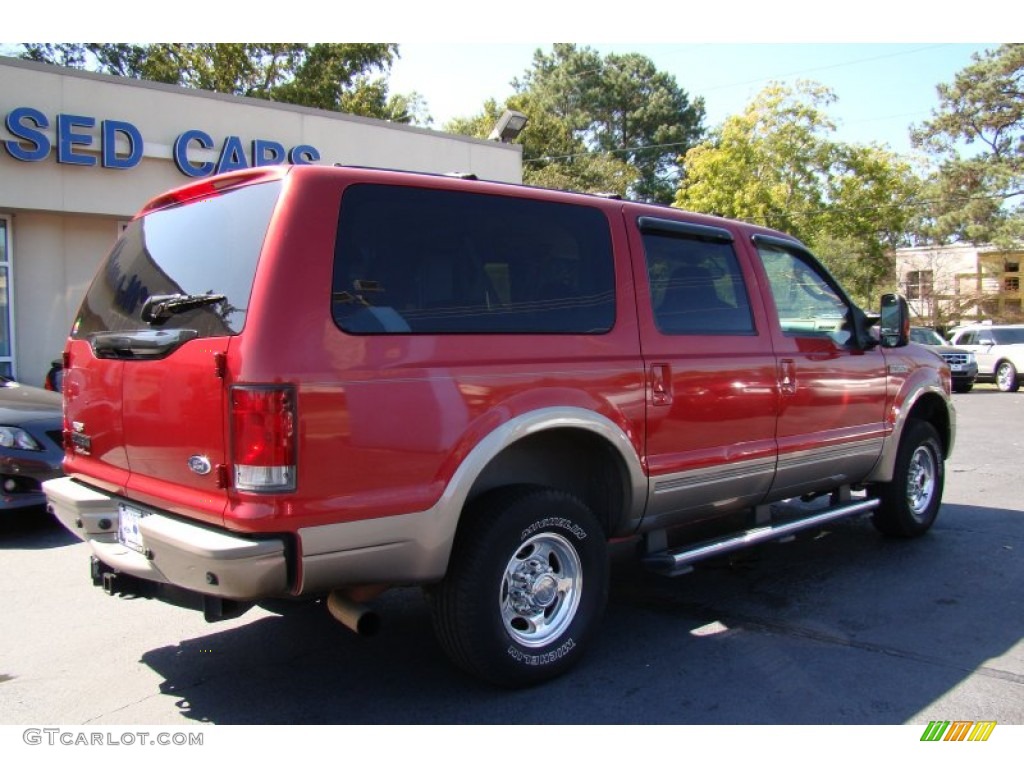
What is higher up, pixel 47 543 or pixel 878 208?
pixel 878 208

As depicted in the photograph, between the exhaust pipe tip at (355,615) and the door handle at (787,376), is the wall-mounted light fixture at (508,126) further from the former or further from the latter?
the exhaust pipe tip at (355,615)

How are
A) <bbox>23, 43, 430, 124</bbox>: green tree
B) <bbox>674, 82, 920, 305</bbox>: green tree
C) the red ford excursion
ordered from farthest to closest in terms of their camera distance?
<bbox>674, 82, 920, 305</bbox>: green tree < <bbox>23, 43, 430, 124</bbox>: green tree < the red ford excursion

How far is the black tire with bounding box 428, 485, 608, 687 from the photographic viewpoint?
3340 millimetres

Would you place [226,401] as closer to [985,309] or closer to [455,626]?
[455,626]

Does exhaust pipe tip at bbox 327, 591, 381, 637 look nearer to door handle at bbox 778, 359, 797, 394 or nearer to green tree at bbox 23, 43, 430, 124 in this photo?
door handle at bbox 778, 359, 797, 394

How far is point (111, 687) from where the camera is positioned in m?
3.71

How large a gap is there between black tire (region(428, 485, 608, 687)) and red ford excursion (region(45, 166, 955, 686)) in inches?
0.4

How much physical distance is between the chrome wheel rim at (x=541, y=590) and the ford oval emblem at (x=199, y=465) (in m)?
1.26

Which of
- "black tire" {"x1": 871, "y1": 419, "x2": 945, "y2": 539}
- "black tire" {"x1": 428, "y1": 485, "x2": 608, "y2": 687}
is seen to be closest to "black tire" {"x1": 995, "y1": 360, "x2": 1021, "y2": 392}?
"black tire" {"x1": 871, "y1": 419, "x2": 945, "y2": 539}

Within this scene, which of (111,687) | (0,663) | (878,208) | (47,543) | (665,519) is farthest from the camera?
(878,208)

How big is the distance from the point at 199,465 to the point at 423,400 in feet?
2.78

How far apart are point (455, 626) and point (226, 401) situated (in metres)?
1.26

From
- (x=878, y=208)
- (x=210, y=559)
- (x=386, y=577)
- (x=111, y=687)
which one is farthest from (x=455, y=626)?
(x=878, y=208)

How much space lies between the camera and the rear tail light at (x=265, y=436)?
9.42 feet
